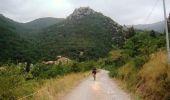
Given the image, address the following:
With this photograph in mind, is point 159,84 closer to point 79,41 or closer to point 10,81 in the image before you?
point 10,81

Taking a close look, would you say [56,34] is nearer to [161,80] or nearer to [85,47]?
[85,47]

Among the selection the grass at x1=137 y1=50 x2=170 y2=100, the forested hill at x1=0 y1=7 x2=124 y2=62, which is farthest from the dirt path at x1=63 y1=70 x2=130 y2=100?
the forested hill at x1=0 y1=7 x2=124 y2=62

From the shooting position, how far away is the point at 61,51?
562 feet

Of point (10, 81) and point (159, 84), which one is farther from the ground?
point (10, 81)

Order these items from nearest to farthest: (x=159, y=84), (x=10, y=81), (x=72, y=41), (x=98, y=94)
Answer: (x=10, y=81) → (x=159, y=84) → (x=98, y=94) → (x=72, y=41)

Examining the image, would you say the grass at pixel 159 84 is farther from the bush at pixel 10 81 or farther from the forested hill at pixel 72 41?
the forested hill at pixel 72 41

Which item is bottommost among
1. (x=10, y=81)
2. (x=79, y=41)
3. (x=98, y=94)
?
(x=98, y=94)

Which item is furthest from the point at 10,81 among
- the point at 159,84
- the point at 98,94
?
the point at 98,94

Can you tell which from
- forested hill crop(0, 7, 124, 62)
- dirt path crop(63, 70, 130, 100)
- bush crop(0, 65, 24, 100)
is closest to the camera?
bush crop(0, 65, 24, 100)

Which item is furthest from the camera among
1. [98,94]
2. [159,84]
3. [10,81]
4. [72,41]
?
[72,41]

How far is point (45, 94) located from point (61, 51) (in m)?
149

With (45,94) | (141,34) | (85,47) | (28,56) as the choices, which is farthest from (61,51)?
(45,94)

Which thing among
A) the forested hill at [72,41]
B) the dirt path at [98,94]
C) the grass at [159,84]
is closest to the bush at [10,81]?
the grass at [159,84]

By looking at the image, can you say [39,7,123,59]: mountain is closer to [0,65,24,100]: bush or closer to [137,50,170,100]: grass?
[137,50,170,100]: grass
